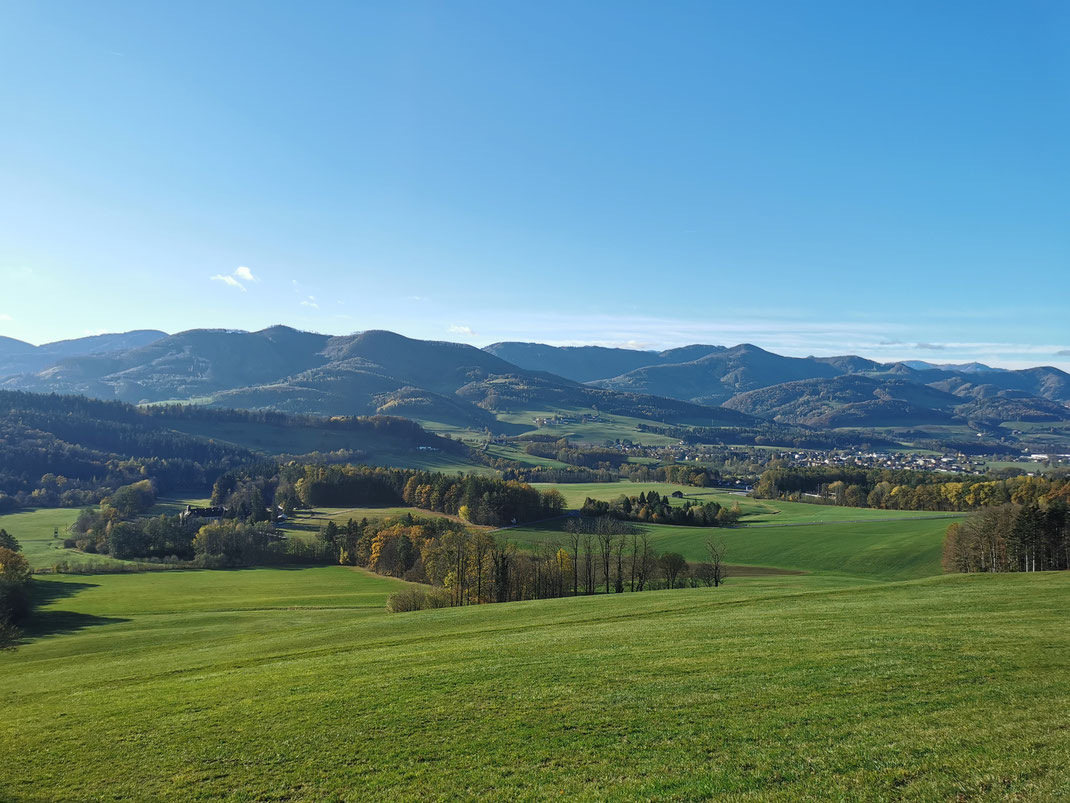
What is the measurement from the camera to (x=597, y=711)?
66.2 feet

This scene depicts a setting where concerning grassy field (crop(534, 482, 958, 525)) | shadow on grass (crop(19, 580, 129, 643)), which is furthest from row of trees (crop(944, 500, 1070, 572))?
shadow on grass (crop(19, 580, 129, 643))

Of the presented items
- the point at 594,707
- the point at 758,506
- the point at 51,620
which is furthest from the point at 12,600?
the point at 758,506

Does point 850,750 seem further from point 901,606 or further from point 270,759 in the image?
point 901,606

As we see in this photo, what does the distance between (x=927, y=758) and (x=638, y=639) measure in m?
17.3

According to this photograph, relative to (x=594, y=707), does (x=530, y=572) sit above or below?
below

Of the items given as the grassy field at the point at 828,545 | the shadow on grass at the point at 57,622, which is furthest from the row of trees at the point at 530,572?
the shadow on grass at the point at 57,622

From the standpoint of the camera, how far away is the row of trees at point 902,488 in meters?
117

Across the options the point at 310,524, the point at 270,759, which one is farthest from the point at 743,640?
the point at 310,524

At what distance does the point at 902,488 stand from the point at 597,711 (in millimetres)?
149767

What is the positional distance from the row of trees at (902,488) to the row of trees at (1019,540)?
3891 cm

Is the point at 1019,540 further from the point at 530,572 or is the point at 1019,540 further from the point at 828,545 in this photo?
the point at 530,572

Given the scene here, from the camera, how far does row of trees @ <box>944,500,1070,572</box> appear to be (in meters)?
62.6

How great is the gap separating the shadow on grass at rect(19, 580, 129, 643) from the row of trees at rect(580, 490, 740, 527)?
86.5 metres

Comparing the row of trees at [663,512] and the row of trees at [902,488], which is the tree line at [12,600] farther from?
the row of trees at [902,488]
